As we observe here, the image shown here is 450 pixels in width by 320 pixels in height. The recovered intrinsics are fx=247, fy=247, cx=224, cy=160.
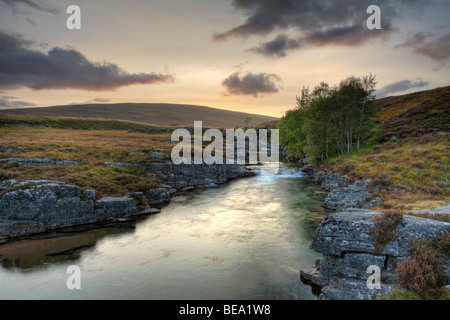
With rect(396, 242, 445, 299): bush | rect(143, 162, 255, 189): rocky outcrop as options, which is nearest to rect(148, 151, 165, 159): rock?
rect(143, 162, 255, 189): rocky outcrop

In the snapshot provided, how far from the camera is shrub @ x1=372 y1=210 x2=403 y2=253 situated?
1000cm

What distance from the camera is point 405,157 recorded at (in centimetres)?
2984

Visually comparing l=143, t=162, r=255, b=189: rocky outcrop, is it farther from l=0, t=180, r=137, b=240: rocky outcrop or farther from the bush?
the bush

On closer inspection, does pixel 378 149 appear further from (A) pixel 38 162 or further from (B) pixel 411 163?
(A) pixel 38 162

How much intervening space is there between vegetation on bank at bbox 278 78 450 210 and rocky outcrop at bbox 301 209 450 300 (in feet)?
20.5

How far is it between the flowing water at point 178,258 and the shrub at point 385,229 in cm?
375

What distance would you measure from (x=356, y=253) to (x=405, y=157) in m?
25.5

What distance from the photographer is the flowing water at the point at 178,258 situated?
38.4ft

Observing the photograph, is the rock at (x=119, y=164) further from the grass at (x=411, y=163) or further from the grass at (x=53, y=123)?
the grass at (x=53, y=123)

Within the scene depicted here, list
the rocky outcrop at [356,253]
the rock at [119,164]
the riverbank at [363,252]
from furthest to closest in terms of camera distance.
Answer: the rock at [119,164]
the rocky outcrop at [356,253]
the riverbank at [363,252]

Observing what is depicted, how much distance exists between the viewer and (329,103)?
46.8 metres

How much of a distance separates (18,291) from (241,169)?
122 ft

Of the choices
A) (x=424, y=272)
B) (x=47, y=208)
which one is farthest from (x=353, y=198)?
(x=47, y=208)

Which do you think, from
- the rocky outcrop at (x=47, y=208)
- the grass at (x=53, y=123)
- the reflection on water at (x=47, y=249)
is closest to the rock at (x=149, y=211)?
the rocky outcrop at (x=47, y=208)
